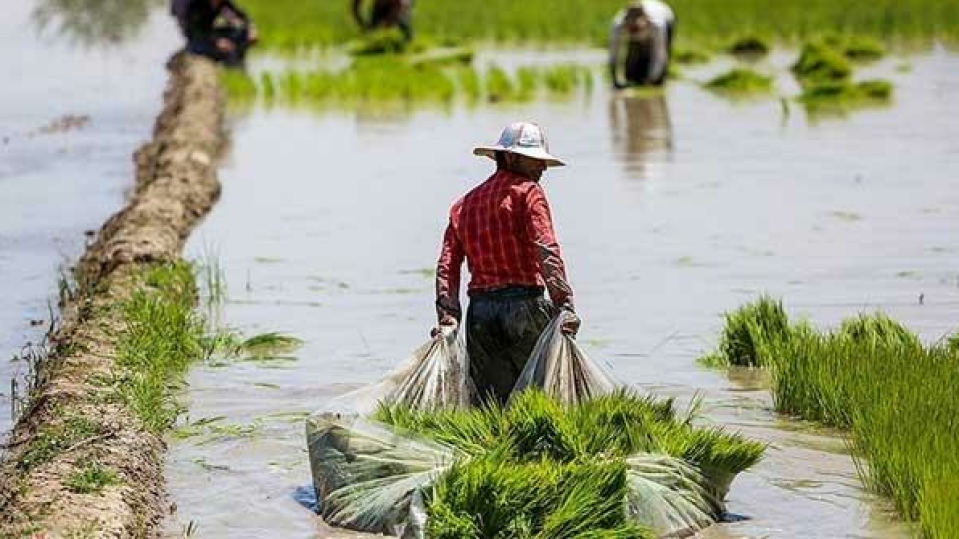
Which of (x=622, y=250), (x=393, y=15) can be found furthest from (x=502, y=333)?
(x=393, y=15)

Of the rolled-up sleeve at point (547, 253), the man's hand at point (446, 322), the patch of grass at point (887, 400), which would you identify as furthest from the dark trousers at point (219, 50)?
the rolled-up sleeve at point (547, 253)

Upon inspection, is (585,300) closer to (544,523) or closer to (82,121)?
(544,523)

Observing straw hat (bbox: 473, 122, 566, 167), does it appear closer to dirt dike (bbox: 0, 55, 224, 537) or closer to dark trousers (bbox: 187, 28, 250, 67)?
dirt dike (bbox: 0, 55, 224, 537)

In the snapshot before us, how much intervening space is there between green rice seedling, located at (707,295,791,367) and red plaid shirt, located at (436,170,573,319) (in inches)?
67.3

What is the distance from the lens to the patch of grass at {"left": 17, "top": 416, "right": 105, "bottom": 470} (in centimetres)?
553

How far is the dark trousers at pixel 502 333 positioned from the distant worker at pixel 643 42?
12412mm

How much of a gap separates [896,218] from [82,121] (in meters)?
8.27

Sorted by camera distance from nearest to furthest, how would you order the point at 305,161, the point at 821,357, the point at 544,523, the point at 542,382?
the point at 544,523, the point at 542,382, the point at 821,357, the point at 305,161

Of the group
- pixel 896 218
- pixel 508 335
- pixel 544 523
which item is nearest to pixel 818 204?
pixel 896 218

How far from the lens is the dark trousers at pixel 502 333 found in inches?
241

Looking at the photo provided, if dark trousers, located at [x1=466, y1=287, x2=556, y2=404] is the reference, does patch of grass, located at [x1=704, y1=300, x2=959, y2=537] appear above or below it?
below

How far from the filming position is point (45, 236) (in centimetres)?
1125

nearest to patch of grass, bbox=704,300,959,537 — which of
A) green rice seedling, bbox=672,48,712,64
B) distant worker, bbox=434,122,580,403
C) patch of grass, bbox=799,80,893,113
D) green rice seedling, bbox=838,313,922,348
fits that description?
green rice seedling, bbox=838,313,922,348

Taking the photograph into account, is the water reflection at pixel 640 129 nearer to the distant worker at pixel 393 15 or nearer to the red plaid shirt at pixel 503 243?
the distant worker at pixel 393 15
